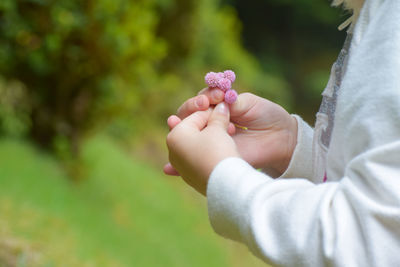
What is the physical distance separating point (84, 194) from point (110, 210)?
0.77 ft

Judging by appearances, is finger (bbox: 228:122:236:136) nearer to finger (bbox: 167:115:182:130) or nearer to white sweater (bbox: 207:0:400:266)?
finger (bbox: 167:115:182:130)

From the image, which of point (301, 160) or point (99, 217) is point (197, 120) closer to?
point (301, 160)

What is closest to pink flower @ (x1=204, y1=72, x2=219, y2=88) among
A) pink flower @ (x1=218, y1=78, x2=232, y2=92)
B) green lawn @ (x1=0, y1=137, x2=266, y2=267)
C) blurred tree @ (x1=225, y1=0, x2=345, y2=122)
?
pink flower @ (x1=218, y1=78, x2=232, y2=92)

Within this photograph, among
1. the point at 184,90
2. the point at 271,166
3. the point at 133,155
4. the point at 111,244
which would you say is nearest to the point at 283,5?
the point at 184,90

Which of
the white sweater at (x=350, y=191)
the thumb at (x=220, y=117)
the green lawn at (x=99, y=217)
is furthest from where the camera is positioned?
the green lawn at (x=99, y=217)

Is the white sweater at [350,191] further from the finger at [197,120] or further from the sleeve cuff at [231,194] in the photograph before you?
the finger at [197,120]

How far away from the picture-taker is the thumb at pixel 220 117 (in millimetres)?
1008

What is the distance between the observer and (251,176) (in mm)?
838

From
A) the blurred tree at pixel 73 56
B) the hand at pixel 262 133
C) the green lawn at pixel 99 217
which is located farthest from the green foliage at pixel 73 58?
the hand at pixel 262 133

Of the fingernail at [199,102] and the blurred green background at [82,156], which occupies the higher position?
the blurred green background at [82,156]

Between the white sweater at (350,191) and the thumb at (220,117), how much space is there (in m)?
0.15

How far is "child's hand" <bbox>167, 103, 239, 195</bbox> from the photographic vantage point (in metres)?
0.89

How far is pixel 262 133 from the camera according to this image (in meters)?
1.23

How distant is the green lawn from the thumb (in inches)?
53.6
